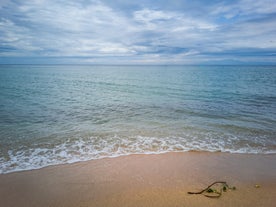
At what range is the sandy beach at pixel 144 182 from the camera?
16.4ft

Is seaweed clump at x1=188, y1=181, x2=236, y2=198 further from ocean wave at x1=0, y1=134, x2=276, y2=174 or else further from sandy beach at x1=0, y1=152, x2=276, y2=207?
ocean wave at x1=0, y1=134, x2=276, y2=174

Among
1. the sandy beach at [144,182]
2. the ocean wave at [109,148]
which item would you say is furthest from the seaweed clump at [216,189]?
the ocean wave at [109,148]

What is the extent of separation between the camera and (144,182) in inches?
234

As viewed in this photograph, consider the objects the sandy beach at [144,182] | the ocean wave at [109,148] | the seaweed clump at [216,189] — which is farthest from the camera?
the ocean wave at [109,148]

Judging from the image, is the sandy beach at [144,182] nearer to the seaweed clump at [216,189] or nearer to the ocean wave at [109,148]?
the seaweed clump at [216,189]

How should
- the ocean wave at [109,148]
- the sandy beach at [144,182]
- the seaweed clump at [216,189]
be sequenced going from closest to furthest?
1. the sandy beach at [144,182]
2. the seaweed clump at [216,189]
3. the ocean wave at [109,148]

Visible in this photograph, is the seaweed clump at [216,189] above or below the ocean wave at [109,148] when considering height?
above

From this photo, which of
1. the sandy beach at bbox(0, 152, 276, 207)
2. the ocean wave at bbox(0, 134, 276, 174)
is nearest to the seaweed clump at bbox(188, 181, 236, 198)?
the sandy beach at bbox(0, 152, 276, 207)

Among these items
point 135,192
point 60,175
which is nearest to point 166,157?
point 135,192

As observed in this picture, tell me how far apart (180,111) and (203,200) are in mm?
11500

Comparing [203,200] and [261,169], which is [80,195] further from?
[261,169]

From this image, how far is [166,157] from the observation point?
7.90 meters

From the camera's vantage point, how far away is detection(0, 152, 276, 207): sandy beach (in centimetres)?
500

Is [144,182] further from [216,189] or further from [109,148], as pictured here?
[109,148]
